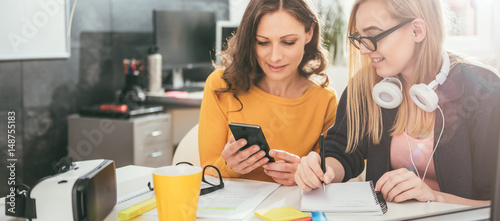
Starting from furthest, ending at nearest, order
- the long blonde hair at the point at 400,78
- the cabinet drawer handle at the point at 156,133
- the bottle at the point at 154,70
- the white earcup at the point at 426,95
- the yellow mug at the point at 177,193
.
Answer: the bottle at the point at 154,70 < the cabinet drawer handle at the point at 156,133 < the long blonde hair at the point at 400,78 < the white earcup at the point at 426,95 < the yellow mug at the point at 177,193

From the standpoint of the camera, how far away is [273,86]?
4.94 feet

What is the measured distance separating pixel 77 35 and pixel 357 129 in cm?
195

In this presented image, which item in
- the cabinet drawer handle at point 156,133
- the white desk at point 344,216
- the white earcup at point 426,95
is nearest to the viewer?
the white desk at point 344,216

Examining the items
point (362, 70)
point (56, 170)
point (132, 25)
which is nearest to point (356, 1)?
point (362, 70)

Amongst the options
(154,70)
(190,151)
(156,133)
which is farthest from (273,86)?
(154,70)

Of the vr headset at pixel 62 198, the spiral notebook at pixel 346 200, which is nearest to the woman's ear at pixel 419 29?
the spiral notebook at pixel 346 200

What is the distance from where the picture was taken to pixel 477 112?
107 centimetres

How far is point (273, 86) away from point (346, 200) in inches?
26.9

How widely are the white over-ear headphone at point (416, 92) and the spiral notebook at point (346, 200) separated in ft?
0.68

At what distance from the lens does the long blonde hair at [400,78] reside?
108cm

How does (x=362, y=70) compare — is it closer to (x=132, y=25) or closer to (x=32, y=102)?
(x=32, y=102)

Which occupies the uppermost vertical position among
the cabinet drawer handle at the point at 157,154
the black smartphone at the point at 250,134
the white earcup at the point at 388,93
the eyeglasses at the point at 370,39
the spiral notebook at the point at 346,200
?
the eyeglasses at the point at 370,39

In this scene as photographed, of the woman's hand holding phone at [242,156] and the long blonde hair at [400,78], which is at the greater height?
the long blonde hair at [400,78]

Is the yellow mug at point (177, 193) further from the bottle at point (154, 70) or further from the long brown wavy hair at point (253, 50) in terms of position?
the bottle at point (154, 70)
